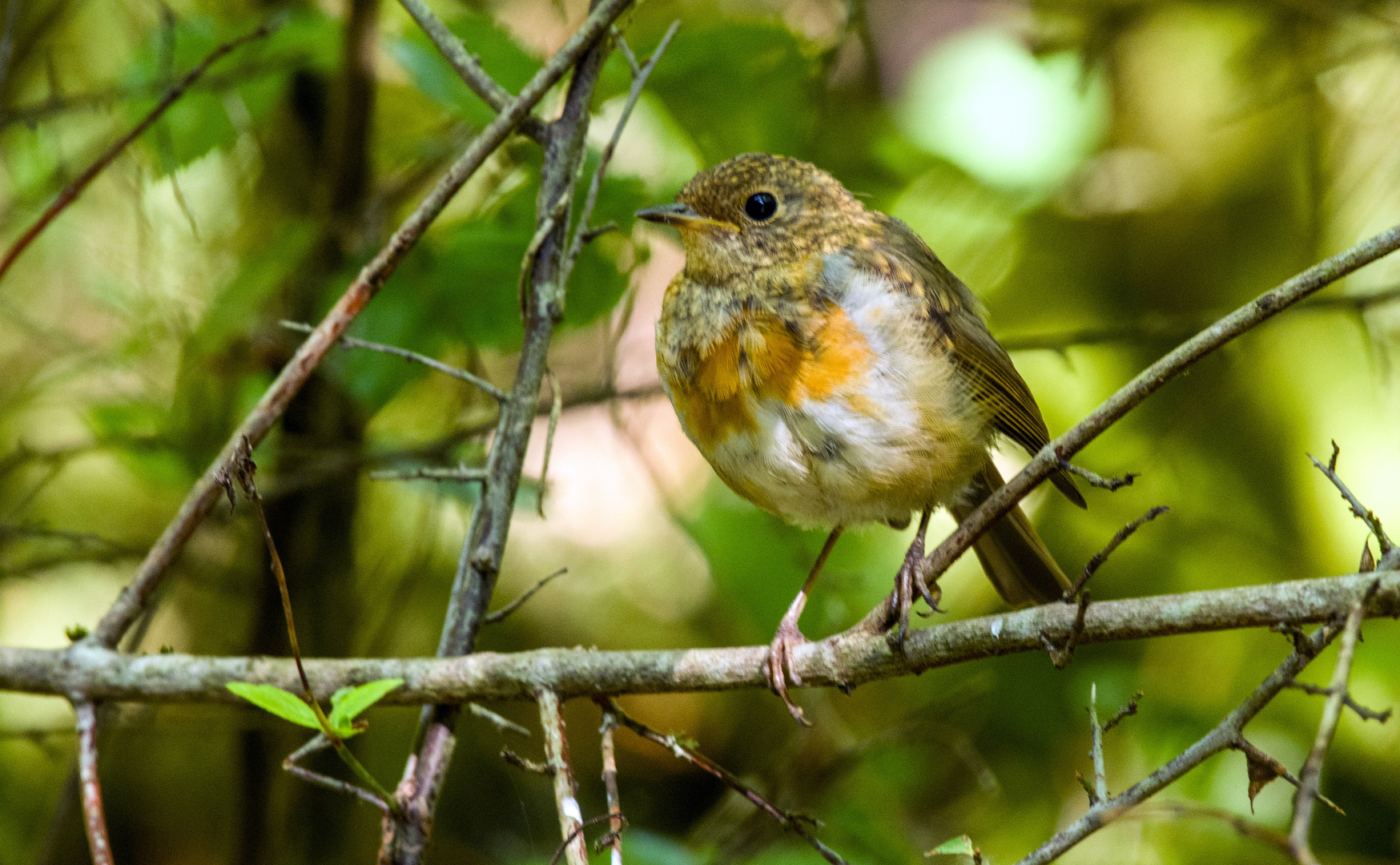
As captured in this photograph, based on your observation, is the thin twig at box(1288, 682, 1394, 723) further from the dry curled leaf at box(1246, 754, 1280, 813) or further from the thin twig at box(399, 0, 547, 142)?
the thin twig at box(399, 0, 547, 142)

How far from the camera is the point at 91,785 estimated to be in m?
2.03

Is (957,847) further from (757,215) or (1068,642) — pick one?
(757,215)

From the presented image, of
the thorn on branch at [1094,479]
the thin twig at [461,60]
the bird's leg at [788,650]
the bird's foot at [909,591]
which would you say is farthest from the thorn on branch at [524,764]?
the thin twig at [461,60]

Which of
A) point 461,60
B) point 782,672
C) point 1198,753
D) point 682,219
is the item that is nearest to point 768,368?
point 682,219

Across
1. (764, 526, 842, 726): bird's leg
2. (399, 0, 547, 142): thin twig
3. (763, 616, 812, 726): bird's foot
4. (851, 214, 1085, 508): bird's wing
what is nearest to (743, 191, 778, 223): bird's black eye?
(851, 214, 1085, 508): bird's wing

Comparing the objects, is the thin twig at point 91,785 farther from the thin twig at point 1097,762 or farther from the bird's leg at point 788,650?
the thin twig at point 1097,762

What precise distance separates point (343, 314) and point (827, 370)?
98 cm

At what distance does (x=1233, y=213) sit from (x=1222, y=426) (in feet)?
2.94

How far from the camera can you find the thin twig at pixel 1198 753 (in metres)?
1.51

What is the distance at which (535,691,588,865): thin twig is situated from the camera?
6.00 feet

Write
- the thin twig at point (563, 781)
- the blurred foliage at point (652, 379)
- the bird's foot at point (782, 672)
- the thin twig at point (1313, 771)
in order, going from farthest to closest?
the blurred foliage at point (652, 379), the bird's foot at point (782, 672), the thin twig at point (563, 781), the thin twig at point (1313, 771)

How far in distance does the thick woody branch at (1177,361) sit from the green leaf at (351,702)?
3.29 feet

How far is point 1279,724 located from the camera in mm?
3637

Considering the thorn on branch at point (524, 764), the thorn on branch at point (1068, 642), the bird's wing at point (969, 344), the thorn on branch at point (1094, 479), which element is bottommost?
the thorn on branch at point (524, 764)
